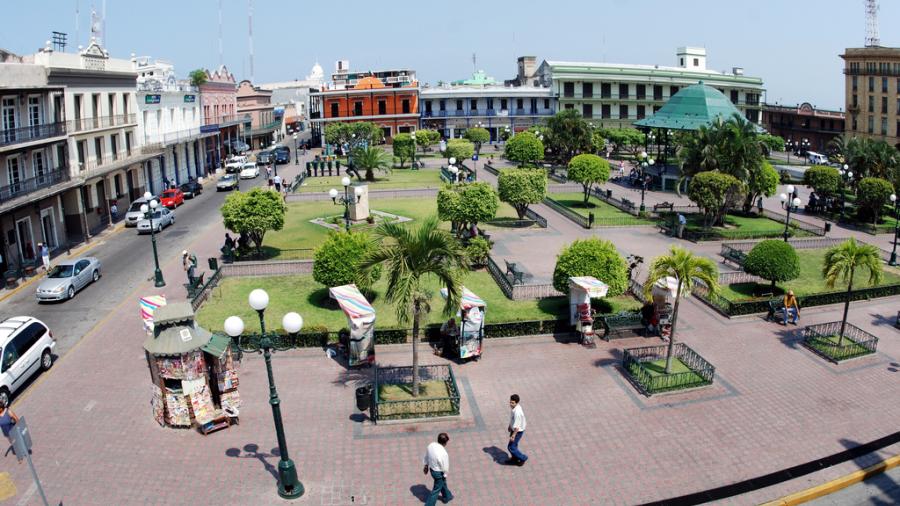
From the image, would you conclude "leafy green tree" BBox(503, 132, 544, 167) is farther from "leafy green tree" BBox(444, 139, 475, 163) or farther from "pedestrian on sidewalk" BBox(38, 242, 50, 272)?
"pedestrian on sidewalk" BBox(38, 242, 50, 272)

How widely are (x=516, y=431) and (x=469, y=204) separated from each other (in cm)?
1817

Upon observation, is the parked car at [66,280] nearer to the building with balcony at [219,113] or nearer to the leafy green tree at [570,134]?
the building with balcony at [219,113]

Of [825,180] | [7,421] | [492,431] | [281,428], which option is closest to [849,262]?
[492,431]

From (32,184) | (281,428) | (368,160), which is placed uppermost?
(368,160)

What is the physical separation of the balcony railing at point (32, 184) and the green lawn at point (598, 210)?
29.1 meters

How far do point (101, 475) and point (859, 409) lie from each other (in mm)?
18537

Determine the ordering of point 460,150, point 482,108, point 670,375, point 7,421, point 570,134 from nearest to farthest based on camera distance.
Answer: point 7,421, point 670,375, point 570,134, point 460,150, point 482,108

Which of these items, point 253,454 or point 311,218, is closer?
point 253,454

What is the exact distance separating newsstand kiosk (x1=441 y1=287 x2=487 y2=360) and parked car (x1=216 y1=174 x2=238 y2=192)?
3918cm

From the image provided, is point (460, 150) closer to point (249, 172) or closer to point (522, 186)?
point (249, 172)

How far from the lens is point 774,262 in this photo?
25.7m

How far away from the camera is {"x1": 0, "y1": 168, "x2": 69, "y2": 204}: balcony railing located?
3155 centimetres

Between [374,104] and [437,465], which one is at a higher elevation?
[374,104]

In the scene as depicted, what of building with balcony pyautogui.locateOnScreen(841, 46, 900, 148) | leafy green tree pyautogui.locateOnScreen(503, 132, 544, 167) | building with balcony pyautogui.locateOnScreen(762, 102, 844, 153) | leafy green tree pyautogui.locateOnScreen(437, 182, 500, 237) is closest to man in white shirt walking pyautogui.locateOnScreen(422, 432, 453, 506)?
leafy green tree pyautogui.locateOnScreen(437, 182, 500, 237)
